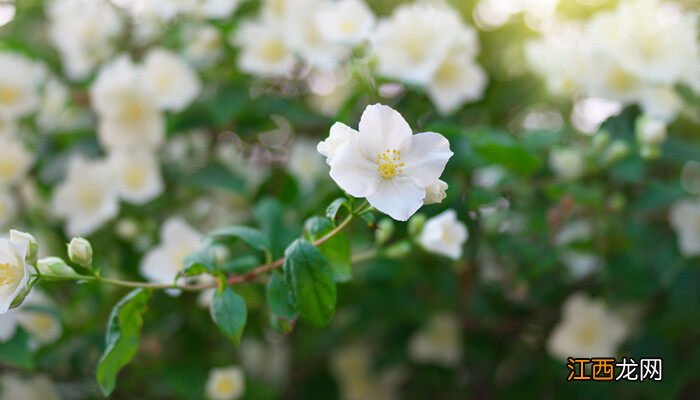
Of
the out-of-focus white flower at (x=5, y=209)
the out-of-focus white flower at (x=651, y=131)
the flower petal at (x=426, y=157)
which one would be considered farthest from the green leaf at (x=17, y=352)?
the out-of-focus white flower at (x=651, y=131)

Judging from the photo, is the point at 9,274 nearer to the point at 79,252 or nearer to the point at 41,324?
the point at 79,252

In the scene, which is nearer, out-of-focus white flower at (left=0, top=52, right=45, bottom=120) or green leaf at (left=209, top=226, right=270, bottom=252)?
green leaf at (left=209, top=226, right=270, bottom=252)

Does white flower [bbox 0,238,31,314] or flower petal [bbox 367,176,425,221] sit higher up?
flower petal [bbox 367,176,425,221]

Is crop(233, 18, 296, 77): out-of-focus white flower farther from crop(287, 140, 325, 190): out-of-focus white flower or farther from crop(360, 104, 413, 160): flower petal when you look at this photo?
crop(360, 104, 413, 160): flower petal

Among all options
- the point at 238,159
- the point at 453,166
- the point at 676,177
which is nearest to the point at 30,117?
the point at 238,159

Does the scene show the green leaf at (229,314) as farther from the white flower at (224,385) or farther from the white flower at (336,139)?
the white flower at (224,385)

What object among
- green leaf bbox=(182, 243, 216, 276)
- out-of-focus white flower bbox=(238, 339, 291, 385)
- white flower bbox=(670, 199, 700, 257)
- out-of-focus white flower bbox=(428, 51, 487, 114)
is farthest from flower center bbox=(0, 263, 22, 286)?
white flower bbox=(670, 199, 700, 257)

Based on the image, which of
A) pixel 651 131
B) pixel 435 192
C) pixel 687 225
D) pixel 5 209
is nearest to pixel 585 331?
pixel 687 225

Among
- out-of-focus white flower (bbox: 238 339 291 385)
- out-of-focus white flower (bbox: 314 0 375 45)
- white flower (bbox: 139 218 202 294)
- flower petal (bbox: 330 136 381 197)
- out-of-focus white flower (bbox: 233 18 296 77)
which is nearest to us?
flower petal (bbox: 330 136 381 197)
